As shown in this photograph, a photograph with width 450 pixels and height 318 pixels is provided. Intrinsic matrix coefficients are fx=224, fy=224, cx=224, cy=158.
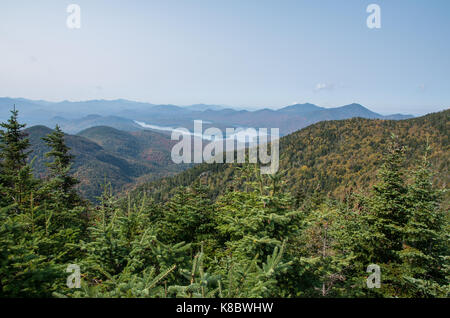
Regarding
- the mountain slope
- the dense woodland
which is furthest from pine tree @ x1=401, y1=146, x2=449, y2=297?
the mountain slope

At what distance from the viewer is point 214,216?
12141 mm

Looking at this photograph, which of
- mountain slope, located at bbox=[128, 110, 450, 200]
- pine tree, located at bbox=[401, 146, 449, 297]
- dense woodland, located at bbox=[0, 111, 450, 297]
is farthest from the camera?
mountain slope, located at bbox=[128, 110, 450, 200]

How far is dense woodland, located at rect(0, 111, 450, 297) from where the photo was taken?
4555mm

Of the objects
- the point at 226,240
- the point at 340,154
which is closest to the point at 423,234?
the point at 226,240

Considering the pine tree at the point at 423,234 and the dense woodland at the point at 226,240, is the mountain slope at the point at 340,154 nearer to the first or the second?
the dense woodland at the point at 226,240

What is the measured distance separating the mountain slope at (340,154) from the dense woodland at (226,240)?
11484 centimetres

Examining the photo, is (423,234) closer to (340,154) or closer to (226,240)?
(226,240)

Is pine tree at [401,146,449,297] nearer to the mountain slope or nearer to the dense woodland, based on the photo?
the dense woodland

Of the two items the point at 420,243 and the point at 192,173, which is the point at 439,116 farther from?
the point at 420,243

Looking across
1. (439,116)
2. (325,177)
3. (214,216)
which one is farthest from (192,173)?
(439,116)

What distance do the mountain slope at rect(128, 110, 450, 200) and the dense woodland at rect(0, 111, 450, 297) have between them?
115m
